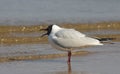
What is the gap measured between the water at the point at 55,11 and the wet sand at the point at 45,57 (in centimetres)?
127

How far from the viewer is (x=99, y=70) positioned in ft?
27.6

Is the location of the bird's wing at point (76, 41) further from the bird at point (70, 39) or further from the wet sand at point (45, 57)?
the wet sand at point (45, 57)

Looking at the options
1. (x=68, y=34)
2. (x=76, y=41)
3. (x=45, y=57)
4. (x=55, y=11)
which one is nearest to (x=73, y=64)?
(x=76, y=41)

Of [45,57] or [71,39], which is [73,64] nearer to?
[71,39]

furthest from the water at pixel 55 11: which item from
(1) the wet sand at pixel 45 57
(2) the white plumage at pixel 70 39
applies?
(2) the white plumage at pixel 70 39

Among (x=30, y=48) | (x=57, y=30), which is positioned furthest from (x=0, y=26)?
(x=57, y=30)

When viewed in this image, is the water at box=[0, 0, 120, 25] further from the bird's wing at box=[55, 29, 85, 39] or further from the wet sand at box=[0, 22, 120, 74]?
the bird's wing at box=[55, 29, 85, 39]

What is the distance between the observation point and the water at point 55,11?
14594mm

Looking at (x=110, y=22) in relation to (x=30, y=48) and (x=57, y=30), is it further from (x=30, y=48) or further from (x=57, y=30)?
(x=57, y=30)

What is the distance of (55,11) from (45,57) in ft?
19.6

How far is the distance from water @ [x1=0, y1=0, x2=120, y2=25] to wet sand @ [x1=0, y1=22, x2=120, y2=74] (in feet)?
4.15

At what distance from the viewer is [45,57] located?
31.8ft

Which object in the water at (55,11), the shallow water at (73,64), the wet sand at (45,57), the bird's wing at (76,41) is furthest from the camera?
the water at (55,11)

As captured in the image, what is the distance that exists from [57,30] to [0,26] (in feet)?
15.6
